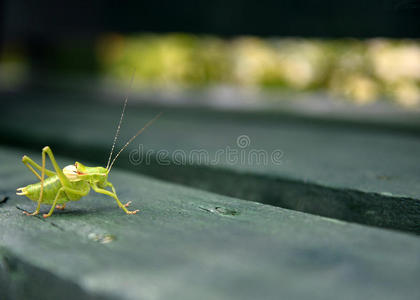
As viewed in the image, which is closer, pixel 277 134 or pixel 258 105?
pixel 277 134

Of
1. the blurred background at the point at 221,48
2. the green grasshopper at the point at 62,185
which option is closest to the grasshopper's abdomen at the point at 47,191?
the green grasshopper at the point at 62,185

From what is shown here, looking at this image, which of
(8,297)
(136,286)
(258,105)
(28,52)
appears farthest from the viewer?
(28,52)

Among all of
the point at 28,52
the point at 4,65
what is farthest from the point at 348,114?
the point at 4,65

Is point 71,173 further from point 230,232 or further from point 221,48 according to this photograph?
point 221,48

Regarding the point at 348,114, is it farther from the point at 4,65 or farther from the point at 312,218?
the point at 4,65

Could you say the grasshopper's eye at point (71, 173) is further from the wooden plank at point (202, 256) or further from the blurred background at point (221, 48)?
the blurred background at point (221, 48)

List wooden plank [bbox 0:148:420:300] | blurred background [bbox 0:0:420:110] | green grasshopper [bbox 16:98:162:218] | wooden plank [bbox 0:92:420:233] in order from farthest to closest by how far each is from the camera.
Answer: blurred background [bbox 0:0:420:110]
wooden plank [bbox 0:92:420:233]
green grasshopper [bbox 16:98:162:218]
wooden plank [bbox 0:148:420:300]

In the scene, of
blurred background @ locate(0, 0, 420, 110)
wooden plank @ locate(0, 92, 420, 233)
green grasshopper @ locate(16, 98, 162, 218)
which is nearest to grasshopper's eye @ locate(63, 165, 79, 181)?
green grasshopper @ locate(16, 98, 162, 218)

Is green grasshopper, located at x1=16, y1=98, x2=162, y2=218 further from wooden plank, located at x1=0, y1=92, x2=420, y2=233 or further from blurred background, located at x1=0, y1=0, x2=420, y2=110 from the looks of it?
blurred background, located at x1=0, y1=0, x2=420, y2=110
